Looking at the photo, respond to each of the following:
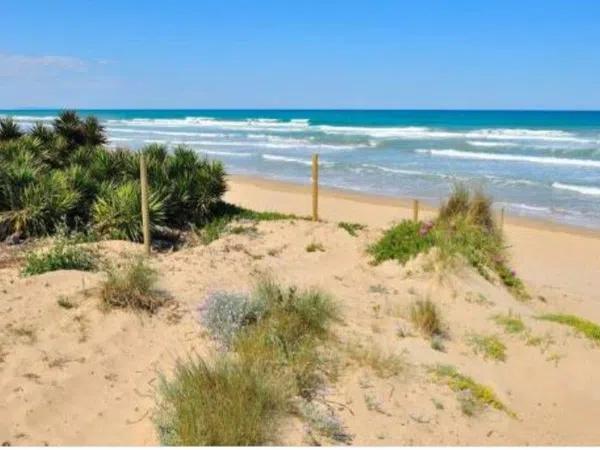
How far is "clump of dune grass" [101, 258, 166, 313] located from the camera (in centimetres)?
632

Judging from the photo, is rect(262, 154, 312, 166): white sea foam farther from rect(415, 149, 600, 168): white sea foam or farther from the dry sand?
the dry sand

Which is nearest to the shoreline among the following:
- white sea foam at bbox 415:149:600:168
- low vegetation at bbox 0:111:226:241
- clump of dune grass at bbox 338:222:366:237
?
clump of dune grass at bbox 338:222:366:237

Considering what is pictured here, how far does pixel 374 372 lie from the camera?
5512 millimetres

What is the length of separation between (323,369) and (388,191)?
653 inches

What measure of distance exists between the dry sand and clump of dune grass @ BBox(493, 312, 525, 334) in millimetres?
103

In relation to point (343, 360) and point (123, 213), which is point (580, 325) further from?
point (123, 213)

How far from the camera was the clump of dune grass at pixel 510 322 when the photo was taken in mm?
7098

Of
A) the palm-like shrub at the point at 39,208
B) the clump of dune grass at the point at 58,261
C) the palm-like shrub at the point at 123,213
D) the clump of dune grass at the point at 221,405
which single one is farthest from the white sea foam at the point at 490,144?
the clump of dune grass at the point at 221,405

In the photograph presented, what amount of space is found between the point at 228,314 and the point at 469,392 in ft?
7.44

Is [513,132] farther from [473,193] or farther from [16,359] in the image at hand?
[16,359]

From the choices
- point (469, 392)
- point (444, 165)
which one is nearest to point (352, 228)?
point (469, 392)

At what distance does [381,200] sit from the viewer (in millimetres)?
19609

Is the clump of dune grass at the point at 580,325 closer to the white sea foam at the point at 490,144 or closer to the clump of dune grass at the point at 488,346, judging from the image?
the clump of dune grass at the point at 488,346

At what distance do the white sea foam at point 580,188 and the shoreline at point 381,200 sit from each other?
538cm
